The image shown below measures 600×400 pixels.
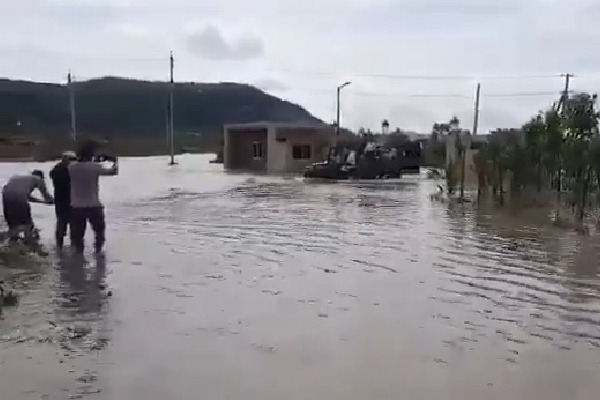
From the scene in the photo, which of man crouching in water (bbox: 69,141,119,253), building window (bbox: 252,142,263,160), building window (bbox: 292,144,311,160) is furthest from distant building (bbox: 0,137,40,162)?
man crouching in water (bbox: 69,141,119,253)

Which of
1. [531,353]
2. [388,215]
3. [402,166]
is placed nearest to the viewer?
[531,353]

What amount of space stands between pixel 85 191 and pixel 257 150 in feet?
152

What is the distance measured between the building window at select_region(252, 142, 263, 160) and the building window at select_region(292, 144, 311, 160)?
3.75m

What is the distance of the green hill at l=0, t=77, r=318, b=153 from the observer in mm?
98250

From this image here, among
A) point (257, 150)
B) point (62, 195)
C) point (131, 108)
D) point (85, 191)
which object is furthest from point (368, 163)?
point (131, 108)

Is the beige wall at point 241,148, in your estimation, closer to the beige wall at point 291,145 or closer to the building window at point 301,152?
the beige wall at point 291,145

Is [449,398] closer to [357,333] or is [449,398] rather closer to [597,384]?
[597,384]

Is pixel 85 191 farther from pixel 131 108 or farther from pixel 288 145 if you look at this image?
pixel 131 108

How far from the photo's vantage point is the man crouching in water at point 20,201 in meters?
13.1

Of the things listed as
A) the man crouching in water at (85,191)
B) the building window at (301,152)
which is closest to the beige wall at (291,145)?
the building window at (301,152)

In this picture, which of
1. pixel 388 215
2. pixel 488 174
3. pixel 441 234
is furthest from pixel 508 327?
pixel 488 174

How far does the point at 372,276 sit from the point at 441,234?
17.9 ft

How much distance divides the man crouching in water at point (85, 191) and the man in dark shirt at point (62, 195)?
0.74 m

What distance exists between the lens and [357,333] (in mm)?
8234
